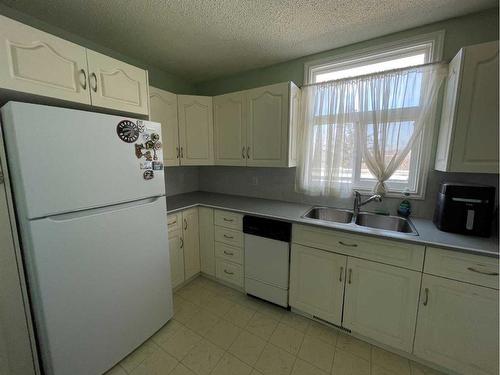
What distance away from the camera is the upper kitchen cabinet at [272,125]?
6.47 ft

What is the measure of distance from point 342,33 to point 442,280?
195 centimetres

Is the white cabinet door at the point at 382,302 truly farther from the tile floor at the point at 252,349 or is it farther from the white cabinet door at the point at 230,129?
the white cabinet door at the point at 230,129

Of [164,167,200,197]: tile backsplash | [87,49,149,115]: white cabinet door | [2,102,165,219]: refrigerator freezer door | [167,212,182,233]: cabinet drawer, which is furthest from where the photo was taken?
[164,167,200,197]: tile backsplash

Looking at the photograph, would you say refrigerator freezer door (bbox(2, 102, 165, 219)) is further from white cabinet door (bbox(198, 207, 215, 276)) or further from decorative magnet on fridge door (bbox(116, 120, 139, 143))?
white cabinet door (bbox(198, 207, 215, 276))

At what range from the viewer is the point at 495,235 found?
4.57 feet

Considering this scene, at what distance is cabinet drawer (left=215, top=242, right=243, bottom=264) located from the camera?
2.08 metres

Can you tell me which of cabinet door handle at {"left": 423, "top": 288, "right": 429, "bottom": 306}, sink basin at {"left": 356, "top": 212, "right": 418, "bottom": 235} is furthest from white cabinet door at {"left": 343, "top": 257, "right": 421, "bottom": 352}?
sink basin at {"left": 356, "top": 212, "right": 418, "bottom": 235}

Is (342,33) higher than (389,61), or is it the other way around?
(342,33)

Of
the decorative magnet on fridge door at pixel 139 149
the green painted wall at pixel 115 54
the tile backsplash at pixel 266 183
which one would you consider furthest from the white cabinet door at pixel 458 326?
the green painted wall at pixel 115 54

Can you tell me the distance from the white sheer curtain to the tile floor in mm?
1229

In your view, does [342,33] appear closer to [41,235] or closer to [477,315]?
[477,315]

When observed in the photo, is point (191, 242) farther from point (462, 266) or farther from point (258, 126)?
point (462, 266)

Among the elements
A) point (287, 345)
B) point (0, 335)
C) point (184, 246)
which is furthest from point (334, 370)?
point (0, 335)

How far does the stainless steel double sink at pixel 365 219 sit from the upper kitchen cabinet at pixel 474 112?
1.83 ft
